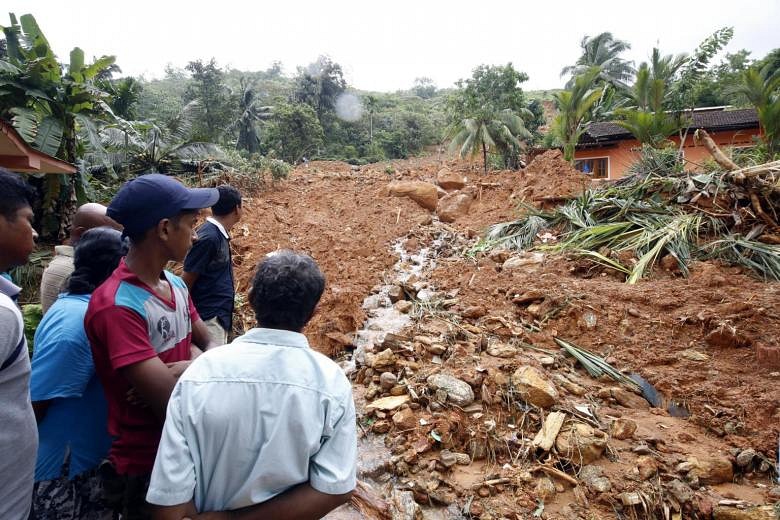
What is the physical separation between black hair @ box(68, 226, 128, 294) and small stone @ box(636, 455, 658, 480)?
3.03m

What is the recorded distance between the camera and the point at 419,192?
11.1 meters

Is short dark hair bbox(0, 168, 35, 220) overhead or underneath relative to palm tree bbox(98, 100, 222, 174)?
underneath

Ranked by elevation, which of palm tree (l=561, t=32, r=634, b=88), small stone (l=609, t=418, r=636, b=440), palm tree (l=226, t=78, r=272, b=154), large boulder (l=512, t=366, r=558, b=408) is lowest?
small stone (l=609, t=418, r=636, b=440)

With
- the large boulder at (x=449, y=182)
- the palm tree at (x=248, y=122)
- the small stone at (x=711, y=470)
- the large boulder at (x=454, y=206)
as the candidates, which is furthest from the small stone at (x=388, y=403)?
the palm tree at (x=248, y=122)

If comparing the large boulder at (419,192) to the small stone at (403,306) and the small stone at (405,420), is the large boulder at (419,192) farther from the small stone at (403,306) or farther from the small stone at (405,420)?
the small stone at (405,420)

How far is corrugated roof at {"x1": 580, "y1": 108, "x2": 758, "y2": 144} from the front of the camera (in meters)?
15.0

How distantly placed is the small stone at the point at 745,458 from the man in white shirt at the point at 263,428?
9.87ft

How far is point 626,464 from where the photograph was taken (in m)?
2.78

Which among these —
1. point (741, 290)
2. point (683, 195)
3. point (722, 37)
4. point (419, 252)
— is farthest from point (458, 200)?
point (722, 37)

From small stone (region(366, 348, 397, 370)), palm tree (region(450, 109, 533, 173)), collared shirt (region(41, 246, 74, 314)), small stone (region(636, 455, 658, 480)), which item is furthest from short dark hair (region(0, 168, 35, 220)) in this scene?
palm tree (region(450, 109, 533, 173))

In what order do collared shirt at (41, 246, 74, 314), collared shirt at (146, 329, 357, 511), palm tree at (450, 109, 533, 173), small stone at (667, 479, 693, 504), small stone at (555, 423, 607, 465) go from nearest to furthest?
1. collared shirt at (146, 329, 357, 511)
2. collared shirt at (41, 246, 74, 314)
3. small stone at (667, 479, 693, 504)
4. small stone at (555, 423, 607, 465)
5. palm tree at (450, 109, 533, 173)

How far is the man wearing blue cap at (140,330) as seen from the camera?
1248mm

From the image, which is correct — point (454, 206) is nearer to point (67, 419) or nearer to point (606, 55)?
point (67, 419)

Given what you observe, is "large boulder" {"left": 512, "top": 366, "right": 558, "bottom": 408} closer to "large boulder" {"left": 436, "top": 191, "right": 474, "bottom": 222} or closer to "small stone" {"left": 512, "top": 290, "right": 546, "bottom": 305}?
"small stone" {"left": 512, "top": 290, "right": 546, "bottom": 305}
